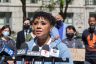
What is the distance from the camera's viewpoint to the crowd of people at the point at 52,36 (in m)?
4.29

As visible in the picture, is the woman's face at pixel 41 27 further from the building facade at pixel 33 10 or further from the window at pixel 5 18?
the window at pixel 5 18

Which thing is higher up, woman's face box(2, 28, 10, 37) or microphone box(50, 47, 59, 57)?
microphone box(50, 47, 59, 57)

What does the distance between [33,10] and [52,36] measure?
32.7 meters

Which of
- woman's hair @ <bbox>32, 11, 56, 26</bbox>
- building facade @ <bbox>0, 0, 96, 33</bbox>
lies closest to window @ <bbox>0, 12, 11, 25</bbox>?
building facade @ <bbox>0, 0, 96, 33</bbox>

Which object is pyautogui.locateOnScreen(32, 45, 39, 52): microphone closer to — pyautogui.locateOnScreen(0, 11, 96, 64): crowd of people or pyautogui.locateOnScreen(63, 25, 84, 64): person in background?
pyautogui.locateOnScreen(0, 11, 96, 64): crowd of people

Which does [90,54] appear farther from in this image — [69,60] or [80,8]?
[80,8]

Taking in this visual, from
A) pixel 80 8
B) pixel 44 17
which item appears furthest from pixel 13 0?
pixel 44 17

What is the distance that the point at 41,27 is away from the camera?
4270 mm

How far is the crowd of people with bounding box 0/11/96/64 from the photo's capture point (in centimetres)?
429

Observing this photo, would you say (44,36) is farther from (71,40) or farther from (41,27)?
(71,40)

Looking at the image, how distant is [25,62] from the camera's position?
413cm

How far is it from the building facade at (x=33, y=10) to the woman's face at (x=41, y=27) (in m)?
32.4

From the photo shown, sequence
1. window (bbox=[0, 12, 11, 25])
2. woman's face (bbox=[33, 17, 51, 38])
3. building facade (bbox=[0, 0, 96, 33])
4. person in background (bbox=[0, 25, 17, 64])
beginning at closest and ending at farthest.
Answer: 1. woman's face (bbox=[33, 17, 51, 38])
2. person in background (bbox=[0, 25, 17, 64])
3. building facade (bbox=[0, 0, 96, 33])
4. window (bbox=[0, 12, 11, 25])

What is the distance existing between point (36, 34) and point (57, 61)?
34 centimetres
